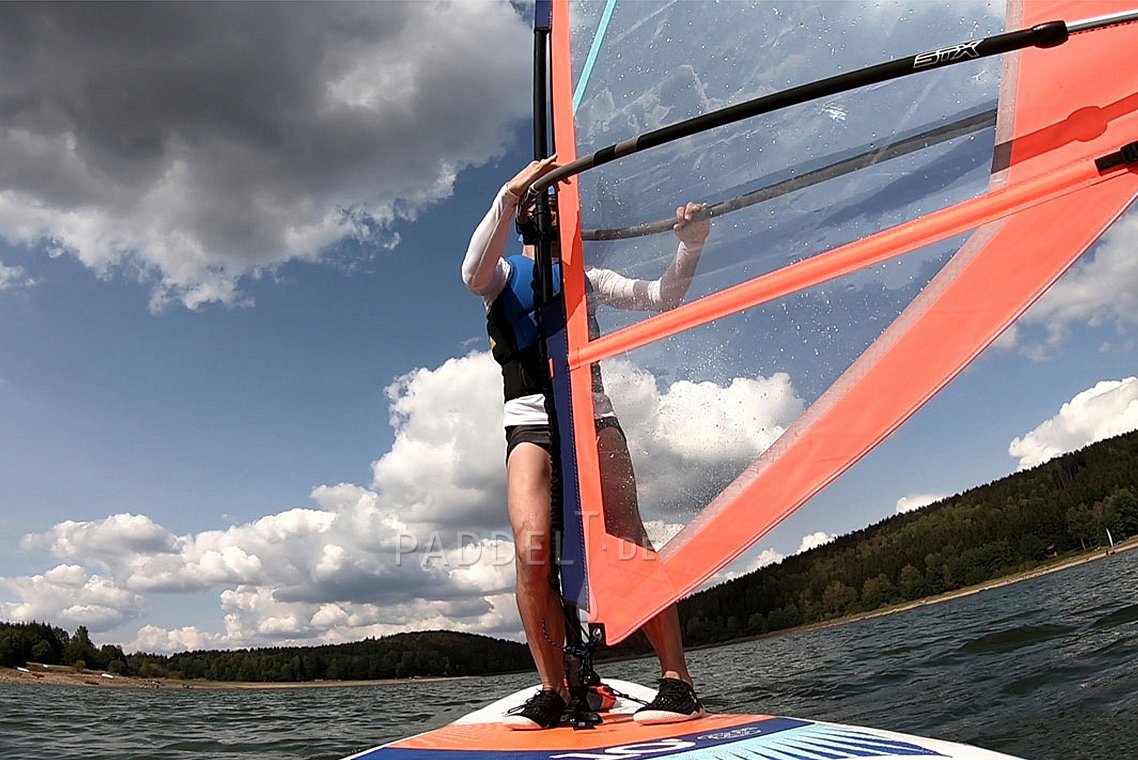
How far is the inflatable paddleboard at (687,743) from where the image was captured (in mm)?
Answer: 2091

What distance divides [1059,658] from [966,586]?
65687 millimetres

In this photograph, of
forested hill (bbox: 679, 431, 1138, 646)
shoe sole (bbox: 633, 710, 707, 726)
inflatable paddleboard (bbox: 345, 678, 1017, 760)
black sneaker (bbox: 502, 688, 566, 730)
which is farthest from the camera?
forested hill (bbox: 679, 431, 1138, 646)

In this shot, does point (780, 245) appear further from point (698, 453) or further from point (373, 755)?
point (373, 755)

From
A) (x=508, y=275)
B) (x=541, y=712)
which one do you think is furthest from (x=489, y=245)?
(x=541, y=712)

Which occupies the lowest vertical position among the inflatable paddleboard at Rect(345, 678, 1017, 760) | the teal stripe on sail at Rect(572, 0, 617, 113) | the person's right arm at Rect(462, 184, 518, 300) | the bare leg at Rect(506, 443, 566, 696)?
the inflatable paddleboard at Rect(345, 678, 1017, 760)

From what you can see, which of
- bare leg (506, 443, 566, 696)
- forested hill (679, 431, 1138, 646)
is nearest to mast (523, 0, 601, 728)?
bare leg (506, 443, 566, 696)

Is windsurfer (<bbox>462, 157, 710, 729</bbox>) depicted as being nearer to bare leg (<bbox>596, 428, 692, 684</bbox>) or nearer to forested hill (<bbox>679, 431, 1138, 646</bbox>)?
bare leg (<bbox>596, 428, 692, 684</bbox>)

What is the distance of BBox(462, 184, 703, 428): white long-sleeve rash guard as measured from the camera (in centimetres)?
285

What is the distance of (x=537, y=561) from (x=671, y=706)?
0.67 meters

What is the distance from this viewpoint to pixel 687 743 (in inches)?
94.0

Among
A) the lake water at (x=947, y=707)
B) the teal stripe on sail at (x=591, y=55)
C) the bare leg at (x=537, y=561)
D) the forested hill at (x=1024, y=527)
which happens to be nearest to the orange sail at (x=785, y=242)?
the teal stripe on sail at (x=591, y=55)

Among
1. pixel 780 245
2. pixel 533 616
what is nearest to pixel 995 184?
pixel 780 245

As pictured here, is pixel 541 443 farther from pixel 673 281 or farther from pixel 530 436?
pixel 673 281

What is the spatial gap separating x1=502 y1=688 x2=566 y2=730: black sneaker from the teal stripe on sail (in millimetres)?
2156
